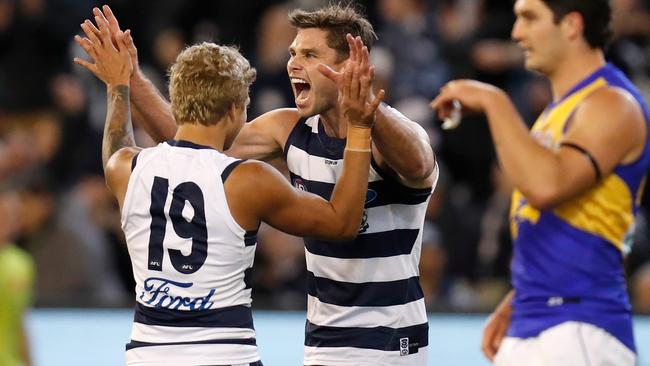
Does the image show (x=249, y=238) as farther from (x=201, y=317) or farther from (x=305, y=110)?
(x=305, y=110)

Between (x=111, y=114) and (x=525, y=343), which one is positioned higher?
(x=111, y=114)

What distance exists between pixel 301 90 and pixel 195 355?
42.0 inches

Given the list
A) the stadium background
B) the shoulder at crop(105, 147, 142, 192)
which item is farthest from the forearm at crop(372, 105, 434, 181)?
the stadium background

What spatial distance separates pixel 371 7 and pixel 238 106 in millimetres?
6625

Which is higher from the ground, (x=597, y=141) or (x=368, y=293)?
(x=597, y=141)

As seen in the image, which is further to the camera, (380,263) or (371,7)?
(371,7)

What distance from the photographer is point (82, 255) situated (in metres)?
9.02

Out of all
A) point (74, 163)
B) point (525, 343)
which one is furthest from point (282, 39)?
point (525, 343)

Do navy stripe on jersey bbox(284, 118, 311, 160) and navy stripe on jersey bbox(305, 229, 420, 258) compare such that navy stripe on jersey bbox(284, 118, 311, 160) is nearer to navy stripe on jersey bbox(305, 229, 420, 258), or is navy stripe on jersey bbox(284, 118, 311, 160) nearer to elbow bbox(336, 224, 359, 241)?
navy stripe on jersey bbox(305, 229, 420, 258)

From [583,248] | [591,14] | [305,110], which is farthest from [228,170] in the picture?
[591,14]

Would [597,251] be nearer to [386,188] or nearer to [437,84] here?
[386,188]

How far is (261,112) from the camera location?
953 centimetres

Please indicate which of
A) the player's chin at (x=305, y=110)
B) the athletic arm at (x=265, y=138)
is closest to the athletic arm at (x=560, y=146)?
the player's chin at (x=305, y=110)

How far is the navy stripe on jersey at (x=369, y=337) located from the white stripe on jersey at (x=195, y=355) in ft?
1.74
